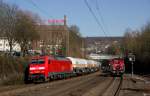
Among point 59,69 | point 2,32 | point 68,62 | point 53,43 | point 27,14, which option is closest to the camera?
point 59,69

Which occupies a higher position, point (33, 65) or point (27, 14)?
point (27, 14)

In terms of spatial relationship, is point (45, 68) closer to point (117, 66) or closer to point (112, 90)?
point (112, 90)

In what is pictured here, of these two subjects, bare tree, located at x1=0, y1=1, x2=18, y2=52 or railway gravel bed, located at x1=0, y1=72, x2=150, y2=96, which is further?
bare tree, located at x1=0, y1=1, x2=18, y2=52

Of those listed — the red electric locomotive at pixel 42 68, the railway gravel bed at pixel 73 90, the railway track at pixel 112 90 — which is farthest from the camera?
the red electric locomotive at pixel 42 68

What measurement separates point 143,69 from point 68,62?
51.3 m

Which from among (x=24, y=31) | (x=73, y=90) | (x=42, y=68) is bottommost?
(x=73, y=90)

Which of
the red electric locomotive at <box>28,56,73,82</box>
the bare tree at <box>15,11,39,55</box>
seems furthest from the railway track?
the bare tree at <box>15,11,39,55</box>

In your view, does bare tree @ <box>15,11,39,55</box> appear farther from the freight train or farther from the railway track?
the railway track

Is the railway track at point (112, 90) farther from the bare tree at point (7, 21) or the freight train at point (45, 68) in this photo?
the bare tree at point (7, 21)

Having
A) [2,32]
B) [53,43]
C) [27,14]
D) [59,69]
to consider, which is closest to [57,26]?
[53,43]

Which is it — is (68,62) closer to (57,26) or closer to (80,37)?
(57,26)

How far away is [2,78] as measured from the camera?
149 feet

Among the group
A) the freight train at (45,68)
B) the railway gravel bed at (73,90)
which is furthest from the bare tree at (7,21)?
the railway gravel bed at (73,90)

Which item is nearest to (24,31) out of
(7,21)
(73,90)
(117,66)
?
(7,21)
